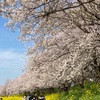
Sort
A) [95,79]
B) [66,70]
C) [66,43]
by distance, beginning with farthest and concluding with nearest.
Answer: [95,79]
[66,43]
[66,70]

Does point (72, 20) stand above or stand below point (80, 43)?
above

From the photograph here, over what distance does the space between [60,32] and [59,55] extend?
5.05 feet

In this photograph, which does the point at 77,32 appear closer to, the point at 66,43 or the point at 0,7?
the point at 66,43

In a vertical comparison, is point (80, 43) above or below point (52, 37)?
below

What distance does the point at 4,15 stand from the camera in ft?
40.7

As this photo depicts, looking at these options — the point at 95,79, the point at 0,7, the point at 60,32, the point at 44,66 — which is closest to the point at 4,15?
the point at 0,7

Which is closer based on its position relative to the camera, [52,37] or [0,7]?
[0,7]

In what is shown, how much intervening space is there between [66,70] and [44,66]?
5581 millimetres

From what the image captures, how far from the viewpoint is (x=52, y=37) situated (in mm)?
21547

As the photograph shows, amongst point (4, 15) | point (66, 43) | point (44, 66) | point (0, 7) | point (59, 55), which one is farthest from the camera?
point (44, 66)

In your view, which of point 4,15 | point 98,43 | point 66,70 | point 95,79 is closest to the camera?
point 4,15

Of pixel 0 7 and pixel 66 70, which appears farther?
pixel 66 70

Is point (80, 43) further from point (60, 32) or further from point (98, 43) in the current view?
point (60, 32)

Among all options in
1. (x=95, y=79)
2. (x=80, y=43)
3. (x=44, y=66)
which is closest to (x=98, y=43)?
(x=80, y=43)
